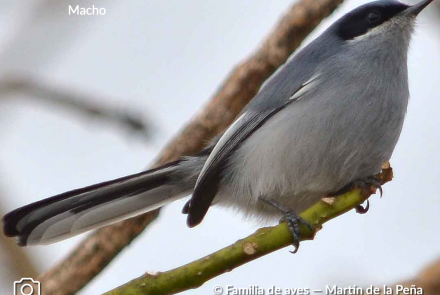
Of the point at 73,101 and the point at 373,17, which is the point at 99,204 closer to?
the point at 73,101

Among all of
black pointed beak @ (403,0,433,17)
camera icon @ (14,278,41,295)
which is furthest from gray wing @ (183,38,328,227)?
camera icon @ (14,278,41,295)

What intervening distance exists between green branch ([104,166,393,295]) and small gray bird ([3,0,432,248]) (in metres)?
0.65

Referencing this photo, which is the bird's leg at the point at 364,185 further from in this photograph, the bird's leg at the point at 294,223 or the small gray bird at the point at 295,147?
the bird's leg at the point at 294,223

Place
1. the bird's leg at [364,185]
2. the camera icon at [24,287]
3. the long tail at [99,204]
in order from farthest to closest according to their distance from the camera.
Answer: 1. the camera icon at [24,287]
2. the long tail at [99,204]
3. the bird's leg at [364,185]

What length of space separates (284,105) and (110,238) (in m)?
1.21

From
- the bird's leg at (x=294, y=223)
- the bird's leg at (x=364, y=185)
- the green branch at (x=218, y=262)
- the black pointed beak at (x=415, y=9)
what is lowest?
the green branch at (x=218, y=262)

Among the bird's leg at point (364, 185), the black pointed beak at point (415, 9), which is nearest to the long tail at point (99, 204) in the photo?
the bird's leg at point (364, 185)

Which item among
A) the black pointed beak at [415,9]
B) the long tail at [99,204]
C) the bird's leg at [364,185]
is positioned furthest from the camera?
the black pointed beak at [415,9]

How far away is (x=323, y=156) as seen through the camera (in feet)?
10.7

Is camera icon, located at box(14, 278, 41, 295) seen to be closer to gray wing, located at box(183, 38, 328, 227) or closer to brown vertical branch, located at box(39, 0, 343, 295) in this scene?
brown vertical branch, located at box(39, 0, 343, 295)

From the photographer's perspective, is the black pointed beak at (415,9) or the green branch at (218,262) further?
the black pointed beak at (415,9)

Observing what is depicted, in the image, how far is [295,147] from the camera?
330cm

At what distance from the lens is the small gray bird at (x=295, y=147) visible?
10.6 ft

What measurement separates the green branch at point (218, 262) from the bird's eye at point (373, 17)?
156 cm
